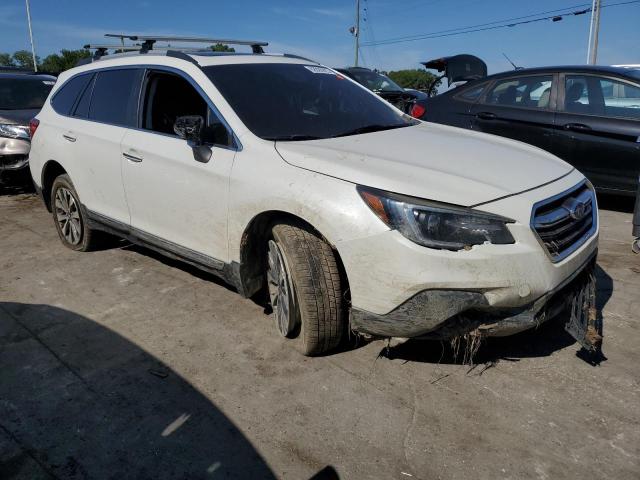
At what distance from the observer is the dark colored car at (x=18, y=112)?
25.0 ft

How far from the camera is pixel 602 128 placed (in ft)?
19.3

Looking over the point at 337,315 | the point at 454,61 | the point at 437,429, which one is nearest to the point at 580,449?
the point at 437,429

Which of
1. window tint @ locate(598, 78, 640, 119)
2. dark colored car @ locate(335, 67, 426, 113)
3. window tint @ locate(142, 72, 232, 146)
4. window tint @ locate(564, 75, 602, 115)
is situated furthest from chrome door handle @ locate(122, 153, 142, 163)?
dark colored car @ locate(335, 67, 426, 113)

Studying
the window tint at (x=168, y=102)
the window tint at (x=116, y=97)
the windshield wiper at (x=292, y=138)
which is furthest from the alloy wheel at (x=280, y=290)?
the window tint at (x=116, y=97)

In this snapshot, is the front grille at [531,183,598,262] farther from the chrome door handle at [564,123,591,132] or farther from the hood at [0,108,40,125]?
the hood at [0,108,40,125]

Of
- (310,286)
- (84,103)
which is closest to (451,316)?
(310,286)

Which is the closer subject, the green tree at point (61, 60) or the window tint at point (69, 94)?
the window tint at point (69, 94)

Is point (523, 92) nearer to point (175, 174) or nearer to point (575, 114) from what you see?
point (575, 114)

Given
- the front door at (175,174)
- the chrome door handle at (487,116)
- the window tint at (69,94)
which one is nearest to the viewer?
the front door at (175,174)

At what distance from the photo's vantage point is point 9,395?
2930mm

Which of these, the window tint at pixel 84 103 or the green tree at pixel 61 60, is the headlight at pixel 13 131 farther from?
the green tree at pixel 61 60

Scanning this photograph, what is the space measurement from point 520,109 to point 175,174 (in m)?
4.35

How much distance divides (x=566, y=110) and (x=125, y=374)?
17.3 ft

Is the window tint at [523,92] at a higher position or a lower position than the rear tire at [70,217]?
higher
